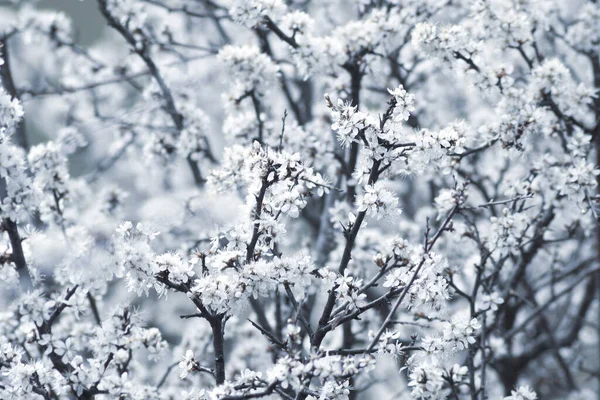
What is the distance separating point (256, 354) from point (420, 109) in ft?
→ 12.1

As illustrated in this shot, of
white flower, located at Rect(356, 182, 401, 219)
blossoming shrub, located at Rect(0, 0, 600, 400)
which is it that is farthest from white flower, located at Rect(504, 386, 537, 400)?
white flower, located at Rect(356, 182, 401, 219)

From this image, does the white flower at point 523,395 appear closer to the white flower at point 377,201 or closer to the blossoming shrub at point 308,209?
the blossoming shrub at point 308,209

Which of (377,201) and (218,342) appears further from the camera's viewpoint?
(218,342)

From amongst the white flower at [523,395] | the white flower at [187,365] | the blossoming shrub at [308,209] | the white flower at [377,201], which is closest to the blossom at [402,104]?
the blossoming shrub at [308,209]

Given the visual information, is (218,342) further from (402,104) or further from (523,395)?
(523,395)

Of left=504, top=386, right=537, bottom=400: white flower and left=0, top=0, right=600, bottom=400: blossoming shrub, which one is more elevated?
left=0, top=0, right=600, bottom=400: blossoming shrub

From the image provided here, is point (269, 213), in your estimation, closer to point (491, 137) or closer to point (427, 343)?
point (427, 343)

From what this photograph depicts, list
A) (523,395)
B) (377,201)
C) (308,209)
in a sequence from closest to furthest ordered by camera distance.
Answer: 1. (377,201)
2. (523,395)
3. (308,209)

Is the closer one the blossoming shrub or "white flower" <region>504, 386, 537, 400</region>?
the blossoming shrub

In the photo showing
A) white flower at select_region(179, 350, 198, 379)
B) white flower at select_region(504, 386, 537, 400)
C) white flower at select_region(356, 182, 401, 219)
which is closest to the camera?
white flower at select_region(356, 182, 401, 219)

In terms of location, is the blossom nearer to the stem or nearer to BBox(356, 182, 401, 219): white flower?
BBox(356, 182, 401, 219): white flower

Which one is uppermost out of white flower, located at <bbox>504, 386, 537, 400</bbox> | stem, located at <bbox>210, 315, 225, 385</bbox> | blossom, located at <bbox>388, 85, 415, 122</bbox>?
Answer: blossom, located at <bbox>388, 85, 415, 122</bbox>

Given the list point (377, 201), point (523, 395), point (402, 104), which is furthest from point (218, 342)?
point (523, 395)

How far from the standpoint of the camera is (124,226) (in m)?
3.77
